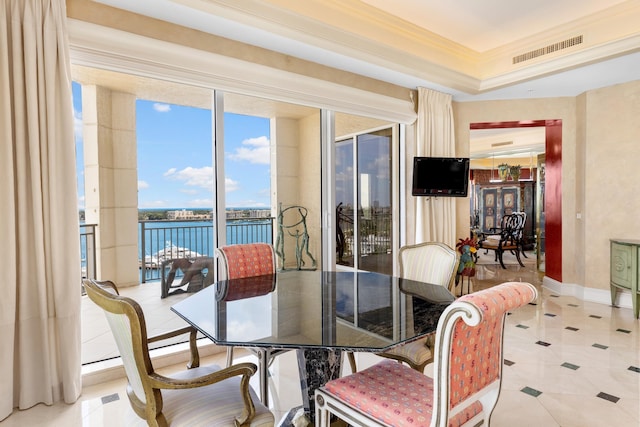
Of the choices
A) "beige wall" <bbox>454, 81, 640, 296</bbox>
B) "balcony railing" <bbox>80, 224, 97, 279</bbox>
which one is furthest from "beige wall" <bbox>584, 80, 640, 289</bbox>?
"balcony railing" <bbox>80, 224, 97, 279</bbox>

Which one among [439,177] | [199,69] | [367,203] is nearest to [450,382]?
[199,69]

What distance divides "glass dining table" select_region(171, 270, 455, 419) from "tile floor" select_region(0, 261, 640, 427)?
0.52m

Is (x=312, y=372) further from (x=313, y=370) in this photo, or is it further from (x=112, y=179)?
(x=112, y=179)

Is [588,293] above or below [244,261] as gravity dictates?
below

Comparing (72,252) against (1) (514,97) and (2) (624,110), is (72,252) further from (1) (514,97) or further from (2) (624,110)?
(2) (624,110)

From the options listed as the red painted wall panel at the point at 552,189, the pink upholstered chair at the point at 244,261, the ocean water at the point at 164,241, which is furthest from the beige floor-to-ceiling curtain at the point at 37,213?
the red painted wall panel at the point at 552,189

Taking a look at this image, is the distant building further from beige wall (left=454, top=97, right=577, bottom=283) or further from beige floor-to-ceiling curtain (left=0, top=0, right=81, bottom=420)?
beige wall (left=454, top=97, right=577, bottom=283)

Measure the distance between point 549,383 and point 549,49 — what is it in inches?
140

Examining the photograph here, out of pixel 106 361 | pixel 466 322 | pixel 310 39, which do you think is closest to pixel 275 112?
Result: pixel 310 39

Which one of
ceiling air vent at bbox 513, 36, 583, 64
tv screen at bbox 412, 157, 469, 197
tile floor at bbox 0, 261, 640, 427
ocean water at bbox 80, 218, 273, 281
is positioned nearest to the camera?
tile floor at bbox 0, 261, 640, 427

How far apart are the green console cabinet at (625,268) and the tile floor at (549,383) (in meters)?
0.31

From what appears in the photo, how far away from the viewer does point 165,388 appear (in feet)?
4.14

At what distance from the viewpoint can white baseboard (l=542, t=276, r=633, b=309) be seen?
4523 mm

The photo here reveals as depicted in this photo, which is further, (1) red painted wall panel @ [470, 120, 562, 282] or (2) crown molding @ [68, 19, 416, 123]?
(1) red painted wall panel @ [470, 120, 562, 282]
